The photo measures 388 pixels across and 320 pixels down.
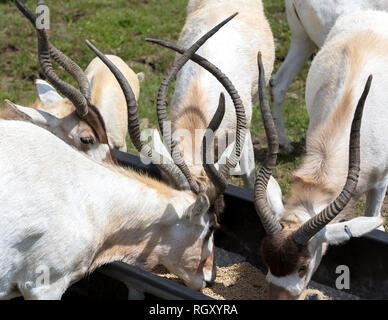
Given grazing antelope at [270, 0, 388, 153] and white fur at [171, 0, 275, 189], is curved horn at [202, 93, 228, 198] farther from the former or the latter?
grazing antelope at [270, 0, 388, 153]

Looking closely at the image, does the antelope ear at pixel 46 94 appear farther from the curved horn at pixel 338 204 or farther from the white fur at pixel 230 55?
the curved horn at pixel 338 204

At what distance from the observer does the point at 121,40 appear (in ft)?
33.6

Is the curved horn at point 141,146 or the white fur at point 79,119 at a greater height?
the curved horn at point 141,146

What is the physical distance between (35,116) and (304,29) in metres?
3.43

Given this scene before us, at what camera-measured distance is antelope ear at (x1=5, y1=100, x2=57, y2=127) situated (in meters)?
5.51

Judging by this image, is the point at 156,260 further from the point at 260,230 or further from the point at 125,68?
the point at 125,68

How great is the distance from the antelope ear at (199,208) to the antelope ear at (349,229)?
79cm

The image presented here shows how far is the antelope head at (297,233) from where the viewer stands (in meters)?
4.11

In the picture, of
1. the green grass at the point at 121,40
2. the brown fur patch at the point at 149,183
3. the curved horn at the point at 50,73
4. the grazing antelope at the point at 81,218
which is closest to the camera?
the grazing antelope at the point at 81,218

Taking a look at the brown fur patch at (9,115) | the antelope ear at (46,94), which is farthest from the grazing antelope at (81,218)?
the antelope ear at (46,94)

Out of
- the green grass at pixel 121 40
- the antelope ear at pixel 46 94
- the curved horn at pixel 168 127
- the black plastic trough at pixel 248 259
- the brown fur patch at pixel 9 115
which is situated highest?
the curved horn at pixel 168 127

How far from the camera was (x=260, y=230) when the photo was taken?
5301 mm

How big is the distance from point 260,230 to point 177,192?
43.0 inches
